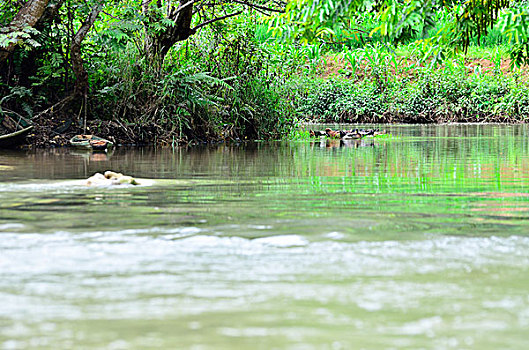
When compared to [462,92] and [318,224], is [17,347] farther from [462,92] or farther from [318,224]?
[462,92]

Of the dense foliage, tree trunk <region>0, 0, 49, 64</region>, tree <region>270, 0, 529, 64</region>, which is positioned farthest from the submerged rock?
tree trunk <region>0, 0, 49, 64</region>

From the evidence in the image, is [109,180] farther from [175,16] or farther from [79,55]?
[175,16]

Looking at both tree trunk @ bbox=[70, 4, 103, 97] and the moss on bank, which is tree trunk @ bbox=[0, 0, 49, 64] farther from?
the moss on bank

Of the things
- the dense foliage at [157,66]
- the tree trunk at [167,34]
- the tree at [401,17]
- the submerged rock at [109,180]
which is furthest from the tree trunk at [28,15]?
the submerged rock at [109,180]

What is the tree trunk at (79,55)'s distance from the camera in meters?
11.6

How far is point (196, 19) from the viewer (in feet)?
50.3

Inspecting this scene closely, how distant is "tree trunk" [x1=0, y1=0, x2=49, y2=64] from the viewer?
10852 mm

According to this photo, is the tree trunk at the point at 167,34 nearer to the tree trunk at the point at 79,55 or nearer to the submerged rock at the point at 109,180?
the tree trunk at the point at 79,55

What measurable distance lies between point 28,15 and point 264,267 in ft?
30.7

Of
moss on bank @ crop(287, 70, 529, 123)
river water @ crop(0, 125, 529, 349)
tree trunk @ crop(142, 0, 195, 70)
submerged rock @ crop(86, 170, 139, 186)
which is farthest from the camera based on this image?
moss on bank @ crop(287, 70, 529, 123)

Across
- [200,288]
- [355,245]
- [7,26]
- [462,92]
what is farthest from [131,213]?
[462,92]

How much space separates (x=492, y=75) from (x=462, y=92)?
230cm

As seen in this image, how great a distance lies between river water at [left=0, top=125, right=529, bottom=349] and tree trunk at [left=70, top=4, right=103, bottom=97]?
6.80m

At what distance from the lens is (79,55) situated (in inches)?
472
